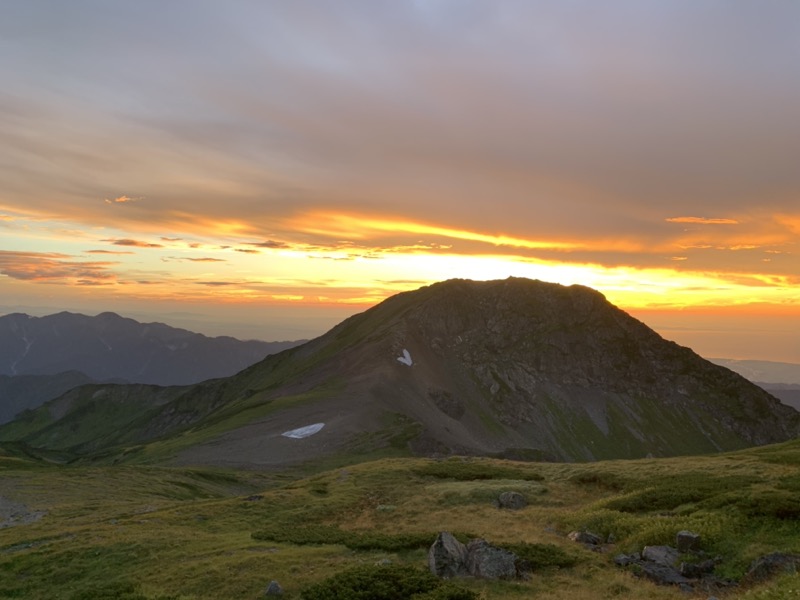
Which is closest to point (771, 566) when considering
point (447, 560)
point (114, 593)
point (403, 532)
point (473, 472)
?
point (447, 560)

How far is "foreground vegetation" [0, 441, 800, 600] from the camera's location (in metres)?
27.5

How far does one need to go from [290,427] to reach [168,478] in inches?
2474

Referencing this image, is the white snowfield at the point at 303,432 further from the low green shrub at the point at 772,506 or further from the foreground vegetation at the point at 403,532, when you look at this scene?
the low green shrub at the point at 772,506

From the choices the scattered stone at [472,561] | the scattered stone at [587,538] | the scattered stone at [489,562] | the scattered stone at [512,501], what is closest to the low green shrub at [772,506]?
the scattered stone at [587,538]

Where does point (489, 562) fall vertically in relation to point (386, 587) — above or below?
above

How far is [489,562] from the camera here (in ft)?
92.2

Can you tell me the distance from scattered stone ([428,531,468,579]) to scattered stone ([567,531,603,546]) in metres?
9.93

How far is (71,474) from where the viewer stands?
89.6 meters

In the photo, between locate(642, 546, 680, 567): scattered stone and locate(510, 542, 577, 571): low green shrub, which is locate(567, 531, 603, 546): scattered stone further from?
locate(642, 546, 680, 567): scattered stone

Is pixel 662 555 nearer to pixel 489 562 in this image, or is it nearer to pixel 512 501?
pixel 489 562

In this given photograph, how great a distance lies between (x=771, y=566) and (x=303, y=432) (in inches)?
5139

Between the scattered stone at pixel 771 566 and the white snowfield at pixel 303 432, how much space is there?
127 meters

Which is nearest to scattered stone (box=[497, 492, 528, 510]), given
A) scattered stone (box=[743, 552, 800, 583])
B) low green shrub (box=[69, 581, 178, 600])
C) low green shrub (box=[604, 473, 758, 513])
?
low green shrub (box=[604, 473, 758, 513])

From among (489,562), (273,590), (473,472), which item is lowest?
(473,472)
